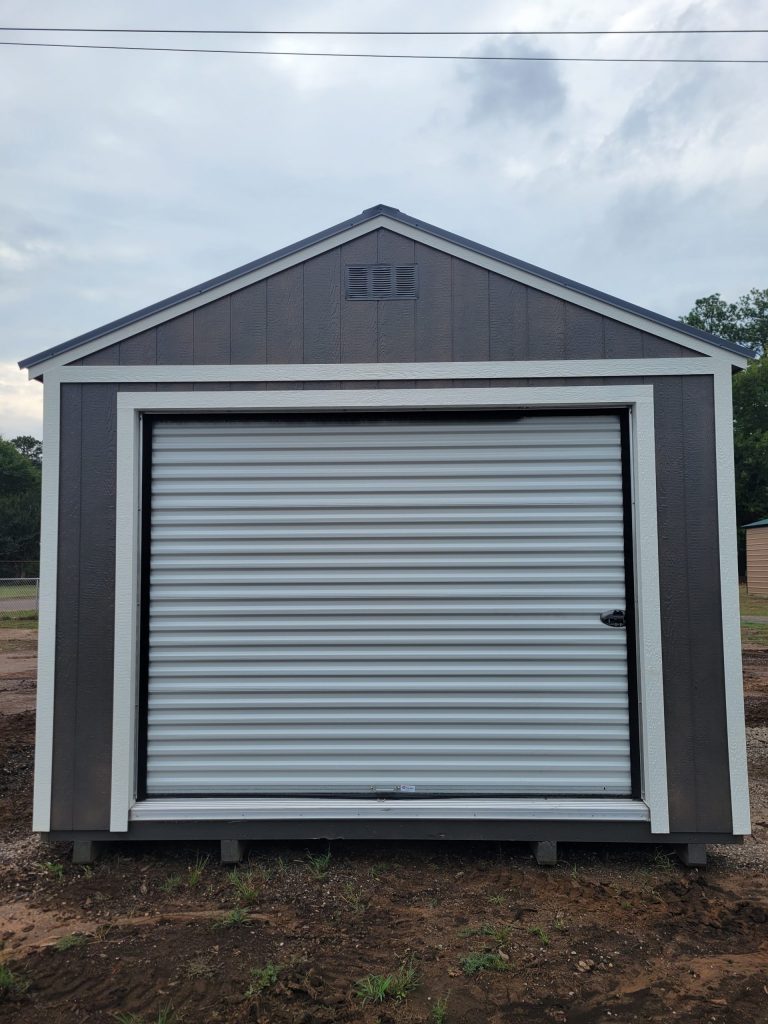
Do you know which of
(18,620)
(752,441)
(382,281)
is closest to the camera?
(382,281)

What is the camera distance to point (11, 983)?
267 centimetres

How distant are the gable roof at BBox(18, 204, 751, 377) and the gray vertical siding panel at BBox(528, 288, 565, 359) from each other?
7cm

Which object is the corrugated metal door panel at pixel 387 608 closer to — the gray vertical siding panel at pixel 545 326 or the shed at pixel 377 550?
the shed at pixel 377 550

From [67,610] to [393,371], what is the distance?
88.8 inches

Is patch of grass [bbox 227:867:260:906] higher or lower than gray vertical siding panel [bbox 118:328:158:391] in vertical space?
lower

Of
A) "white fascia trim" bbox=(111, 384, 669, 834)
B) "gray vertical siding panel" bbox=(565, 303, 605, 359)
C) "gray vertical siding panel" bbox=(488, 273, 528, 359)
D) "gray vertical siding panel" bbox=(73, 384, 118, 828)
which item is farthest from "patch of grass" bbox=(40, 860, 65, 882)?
"gray vertical siding panel" bbox=(565, 303, 605, 359)

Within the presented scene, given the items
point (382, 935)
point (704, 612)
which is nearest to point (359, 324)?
point (704, 612)

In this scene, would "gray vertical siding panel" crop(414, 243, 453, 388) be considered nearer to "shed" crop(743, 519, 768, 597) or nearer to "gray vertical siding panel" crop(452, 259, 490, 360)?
"gray vertical siding panel" crop(452, 259, 490, 360)

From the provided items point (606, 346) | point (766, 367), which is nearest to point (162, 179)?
point (606, 346)

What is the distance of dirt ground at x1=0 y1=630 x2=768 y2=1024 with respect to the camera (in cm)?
256

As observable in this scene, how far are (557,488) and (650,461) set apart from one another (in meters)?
0.52

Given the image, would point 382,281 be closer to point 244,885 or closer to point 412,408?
point 412,408

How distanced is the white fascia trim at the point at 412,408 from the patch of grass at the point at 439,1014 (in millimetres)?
1191

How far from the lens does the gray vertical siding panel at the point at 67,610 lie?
3770mm
